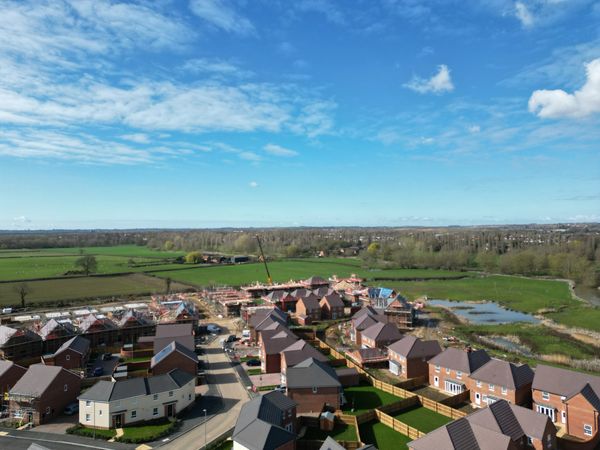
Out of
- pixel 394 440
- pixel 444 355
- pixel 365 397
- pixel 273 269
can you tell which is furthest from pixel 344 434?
pixel 273 269

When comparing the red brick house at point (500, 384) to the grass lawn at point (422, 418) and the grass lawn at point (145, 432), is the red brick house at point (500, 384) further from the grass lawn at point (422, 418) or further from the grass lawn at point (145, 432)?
the grass lawn at point (145, 432)

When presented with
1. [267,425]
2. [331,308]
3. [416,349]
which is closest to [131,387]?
[267,425]

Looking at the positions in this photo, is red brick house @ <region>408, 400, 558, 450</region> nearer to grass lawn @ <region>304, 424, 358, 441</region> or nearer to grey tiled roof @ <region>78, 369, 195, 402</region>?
grass lawn @ <region>304, 424, 358, 441</region>

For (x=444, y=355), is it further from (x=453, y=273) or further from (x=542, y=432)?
(x=453, y=273)

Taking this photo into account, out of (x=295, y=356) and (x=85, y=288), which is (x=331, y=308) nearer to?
(x=295, y=356)

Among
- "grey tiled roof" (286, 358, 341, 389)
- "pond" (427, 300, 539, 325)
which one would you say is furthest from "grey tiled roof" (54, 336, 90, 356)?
"pond" (427, 300, 539, 325)

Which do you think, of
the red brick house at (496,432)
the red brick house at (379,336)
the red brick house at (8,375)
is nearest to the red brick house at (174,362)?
the red brick house at (8,375)

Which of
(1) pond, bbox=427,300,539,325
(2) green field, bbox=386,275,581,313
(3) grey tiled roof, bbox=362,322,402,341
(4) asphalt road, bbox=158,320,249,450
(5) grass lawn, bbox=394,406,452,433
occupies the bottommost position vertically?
(1) pond, bbox=427,300,539,325
